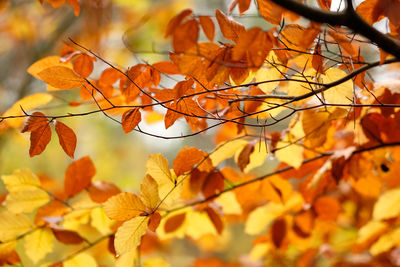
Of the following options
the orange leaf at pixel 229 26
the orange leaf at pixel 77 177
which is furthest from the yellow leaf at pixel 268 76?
the orange leaf at pixel 77 177

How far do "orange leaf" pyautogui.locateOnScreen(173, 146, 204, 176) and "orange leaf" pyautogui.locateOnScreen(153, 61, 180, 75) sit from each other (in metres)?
0.17

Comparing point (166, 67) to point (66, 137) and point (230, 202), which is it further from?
point (230, 202)

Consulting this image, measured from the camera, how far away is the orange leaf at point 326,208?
99cm

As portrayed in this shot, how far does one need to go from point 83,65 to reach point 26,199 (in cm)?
35

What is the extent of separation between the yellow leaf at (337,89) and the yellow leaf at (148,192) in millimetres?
383

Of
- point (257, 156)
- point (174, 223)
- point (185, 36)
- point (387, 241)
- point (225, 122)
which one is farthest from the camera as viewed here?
point (387, 241)

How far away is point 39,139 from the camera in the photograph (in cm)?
58

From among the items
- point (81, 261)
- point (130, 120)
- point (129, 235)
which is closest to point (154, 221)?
point (129, 235)

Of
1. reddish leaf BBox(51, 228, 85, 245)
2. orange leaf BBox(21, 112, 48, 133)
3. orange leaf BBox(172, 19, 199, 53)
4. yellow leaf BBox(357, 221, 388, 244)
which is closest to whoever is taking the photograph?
orange leaf BBox(172, 19, 199, 53)

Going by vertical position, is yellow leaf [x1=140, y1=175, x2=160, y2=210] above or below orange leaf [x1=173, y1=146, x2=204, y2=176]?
below

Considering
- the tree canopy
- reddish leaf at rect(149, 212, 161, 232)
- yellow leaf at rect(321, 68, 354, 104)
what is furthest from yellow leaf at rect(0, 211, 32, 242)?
yellow leaf at rect(321, 68, 354, 104)

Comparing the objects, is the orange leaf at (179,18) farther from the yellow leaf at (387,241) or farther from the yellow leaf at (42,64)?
the yellow leaf at (387,241)

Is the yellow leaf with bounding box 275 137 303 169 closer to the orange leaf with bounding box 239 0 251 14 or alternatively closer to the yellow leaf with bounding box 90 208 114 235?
the orange leaf with bounding box 239 0 251 14

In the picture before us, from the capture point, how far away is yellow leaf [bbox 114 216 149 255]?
58 cm
